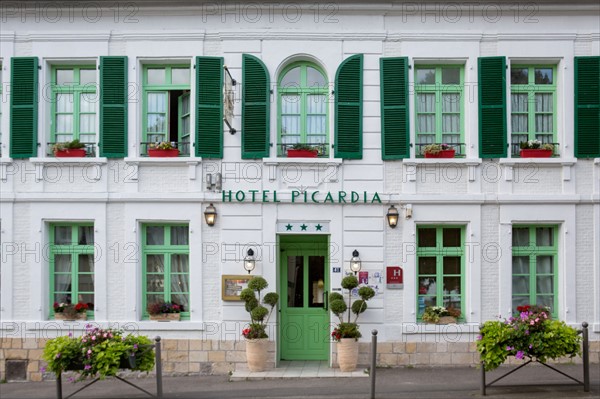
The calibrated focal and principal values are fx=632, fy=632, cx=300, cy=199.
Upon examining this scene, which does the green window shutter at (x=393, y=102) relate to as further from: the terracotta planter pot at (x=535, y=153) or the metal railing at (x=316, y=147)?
the terracotta planter pot at (x=535, y=153)

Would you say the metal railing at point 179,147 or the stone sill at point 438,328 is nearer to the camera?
the stone sill at point 438,328

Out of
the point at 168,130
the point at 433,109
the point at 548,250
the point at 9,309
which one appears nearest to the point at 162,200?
the point at 168,130

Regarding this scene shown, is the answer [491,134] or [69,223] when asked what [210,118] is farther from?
[491,134]

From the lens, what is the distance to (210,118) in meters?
12.5

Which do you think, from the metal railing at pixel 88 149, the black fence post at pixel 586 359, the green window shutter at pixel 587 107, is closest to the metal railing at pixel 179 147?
the metal railing at pixel 88 149

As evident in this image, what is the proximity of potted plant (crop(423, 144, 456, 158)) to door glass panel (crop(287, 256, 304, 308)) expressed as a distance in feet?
10.8

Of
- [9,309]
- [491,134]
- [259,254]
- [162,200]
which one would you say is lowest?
[9,309]

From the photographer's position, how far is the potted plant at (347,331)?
11844mm

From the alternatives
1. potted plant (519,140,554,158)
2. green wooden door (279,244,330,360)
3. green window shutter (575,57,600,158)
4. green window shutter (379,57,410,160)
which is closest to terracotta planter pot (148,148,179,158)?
green wooden door (279,244,330,360)

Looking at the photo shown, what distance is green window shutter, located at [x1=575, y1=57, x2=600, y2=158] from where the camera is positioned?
1240 centimetres

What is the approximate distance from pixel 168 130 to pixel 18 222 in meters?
3.48

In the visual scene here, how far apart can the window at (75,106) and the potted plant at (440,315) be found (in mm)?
7532

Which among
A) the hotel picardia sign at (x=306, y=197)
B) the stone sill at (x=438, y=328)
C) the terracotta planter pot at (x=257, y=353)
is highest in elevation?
the hotel picardia sign at (x=306, y=197)

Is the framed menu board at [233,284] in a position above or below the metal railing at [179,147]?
below
